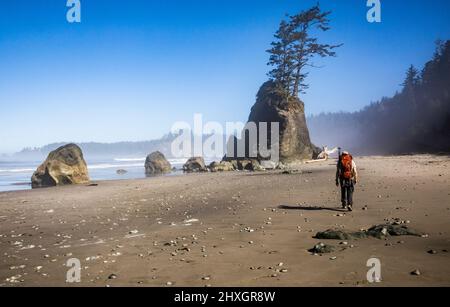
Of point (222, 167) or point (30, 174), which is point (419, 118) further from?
point (30, 174)

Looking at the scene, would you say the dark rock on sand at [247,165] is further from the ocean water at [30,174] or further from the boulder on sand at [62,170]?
the boulder on sand at [62,170]

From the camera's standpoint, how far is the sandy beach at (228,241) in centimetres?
629

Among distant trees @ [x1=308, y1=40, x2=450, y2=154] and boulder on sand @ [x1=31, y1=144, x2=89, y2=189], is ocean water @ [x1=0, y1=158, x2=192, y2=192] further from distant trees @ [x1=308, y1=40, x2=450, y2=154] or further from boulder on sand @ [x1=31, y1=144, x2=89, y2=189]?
distant trees @ [x1=308, y1=40, x2=450, y2=154]

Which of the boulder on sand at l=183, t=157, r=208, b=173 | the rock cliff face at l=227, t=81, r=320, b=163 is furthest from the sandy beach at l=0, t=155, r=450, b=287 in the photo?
the rock cliff face at l=227, t=81, r=320, b=163

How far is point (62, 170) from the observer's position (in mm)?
30281

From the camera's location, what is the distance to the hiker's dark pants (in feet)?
42.1

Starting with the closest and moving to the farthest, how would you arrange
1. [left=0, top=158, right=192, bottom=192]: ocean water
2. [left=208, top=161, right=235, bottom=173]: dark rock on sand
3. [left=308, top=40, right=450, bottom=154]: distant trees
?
[left=0, top=158, right=192, bottom=192]: ocean water, [left=208, top=161, right=235, bottom=173]: dark rock on sand, [left=308, top=40, right=450, bottom=154]: distant trees

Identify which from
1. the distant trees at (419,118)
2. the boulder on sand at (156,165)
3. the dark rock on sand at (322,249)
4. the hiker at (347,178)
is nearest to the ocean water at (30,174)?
the boulder on sand at (156,165)

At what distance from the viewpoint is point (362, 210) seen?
1237 cm

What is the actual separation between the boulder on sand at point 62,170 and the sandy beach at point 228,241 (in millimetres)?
12610

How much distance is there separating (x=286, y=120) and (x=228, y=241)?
142ft

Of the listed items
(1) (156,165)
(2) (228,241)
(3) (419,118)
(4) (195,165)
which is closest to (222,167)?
(4) (195,165)
